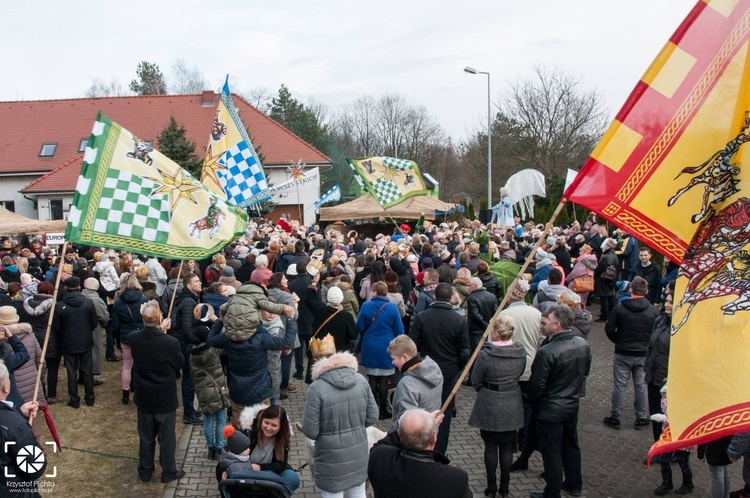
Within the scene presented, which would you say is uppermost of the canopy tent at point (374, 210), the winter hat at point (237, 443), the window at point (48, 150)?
the window at point (48, 150)

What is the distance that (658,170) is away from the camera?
341 cm

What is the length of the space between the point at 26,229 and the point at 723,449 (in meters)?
14.2

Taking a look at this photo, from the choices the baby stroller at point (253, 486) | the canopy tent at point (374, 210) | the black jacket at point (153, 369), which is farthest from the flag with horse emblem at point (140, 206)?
the canopy tent at point (374, 210)

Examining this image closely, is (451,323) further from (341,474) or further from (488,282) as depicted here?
(488,282)

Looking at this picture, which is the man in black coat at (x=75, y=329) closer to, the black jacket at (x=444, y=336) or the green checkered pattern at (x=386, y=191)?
the black jacket at (x=444, y=336)

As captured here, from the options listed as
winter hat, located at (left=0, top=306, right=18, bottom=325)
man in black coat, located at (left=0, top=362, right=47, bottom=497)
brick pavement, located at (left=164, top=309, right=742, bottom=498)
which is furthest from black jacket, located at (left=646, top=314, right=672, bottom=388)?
winter hat, located at (left=0, top=306, right=18, bottom=325)

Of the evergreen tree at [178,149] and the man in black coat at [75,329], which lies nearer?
the man in black coat at [75,329]

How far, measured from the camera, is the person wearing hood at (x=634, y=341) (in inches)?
278

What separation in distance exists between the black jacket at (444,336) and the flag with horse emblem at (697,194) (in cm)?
296

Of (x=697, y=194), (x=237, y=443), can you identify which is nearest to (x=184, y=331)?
(x=237, y=443)

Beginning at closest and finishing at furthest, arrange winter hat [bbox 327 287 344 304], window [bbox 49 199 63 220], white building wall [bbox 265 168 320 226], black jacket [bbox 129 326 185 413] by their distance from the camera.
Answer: black jacket [bbox 129 326 185 413] → winter hat [bbox 327 287 344 304] → window [bbox 49 199 63 220] → white building wall [bbox 265 168 320 226]

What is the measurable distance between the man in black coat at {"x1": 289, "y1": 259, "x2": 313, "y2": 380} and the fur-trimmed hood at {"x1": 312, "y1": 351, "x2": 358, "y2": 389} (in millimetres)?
4104

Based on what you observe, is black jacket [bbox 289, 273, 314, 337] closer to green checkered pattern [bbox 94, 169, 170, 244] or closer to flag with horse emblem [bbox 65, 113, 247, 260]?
flag with horse emblem [bbox 65, 113, 247, 260]

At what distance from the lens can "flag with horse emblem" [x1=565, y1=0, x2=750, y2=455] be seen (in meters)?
2.95
